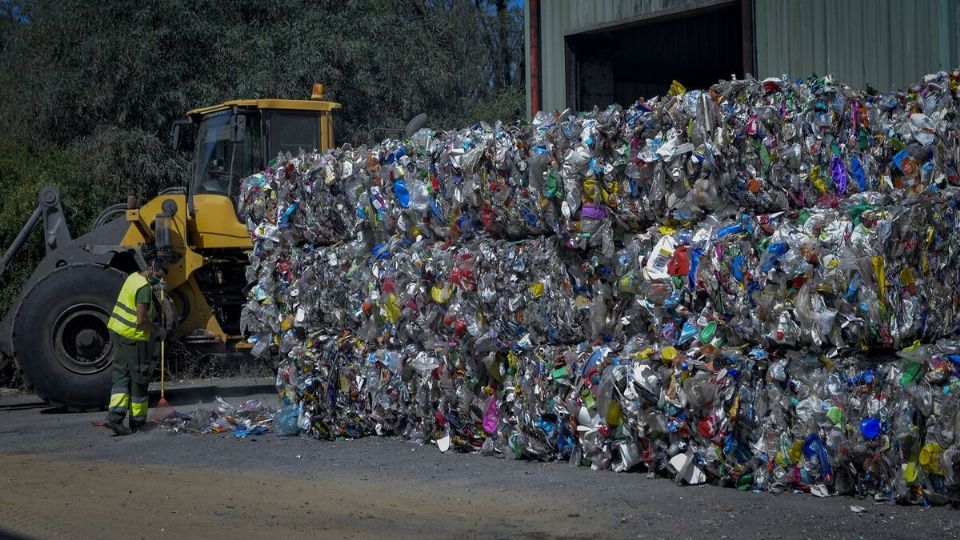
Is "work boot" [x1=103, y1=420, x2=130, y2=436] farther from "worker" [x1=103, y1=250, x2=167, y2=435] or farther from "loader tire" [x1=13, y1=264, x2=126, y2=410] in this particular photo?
"loader tire" [x1=13, y1=264, x2=126, y2=410]

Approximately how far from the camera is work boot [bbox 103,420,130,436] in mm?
10258

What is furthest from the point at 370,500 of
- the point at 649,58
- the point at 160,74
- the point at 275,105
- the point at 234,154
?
the point at 160,74

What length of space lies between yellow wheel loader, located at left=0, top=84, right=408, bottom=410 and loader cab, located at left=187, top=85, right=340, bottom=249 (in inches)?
0.4

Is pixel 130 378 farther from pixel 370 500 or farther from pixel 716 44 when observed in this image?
pixel 716 44

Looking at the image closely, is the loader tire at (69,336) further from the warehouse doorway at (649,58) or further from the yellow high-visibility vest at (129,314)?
the warehouse doorway at (649,58)

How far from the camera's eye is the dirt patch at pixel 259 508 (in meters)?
6.16

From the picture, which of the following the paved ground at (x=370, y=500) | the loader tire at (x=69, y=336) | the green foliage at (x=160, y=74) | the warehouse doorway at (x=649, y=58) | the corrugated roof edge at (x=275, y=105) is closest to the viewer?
the paved ground at (x=370, y=500)

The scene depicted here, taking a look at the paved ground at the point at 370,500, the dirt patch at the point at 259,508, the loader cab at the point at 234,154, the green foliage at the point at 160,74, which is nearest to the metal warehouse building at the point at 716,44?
the loader cab at the point at 234,154

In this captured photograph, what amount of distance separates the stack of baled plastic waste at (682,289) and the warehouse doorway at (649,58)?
196 inches

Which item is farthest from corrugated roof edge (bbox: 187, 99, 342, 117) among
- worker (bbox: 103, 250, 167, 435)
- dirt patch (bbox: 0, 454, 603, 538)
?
dirt patch (bbox: 0, 454, 603, 538)

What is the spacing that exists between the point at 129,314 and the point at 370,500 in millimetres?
4457

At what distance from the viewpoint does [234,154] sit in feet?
41.2

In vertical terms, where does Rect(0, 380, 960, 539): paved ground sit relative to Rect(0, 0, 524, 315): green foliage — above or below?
below

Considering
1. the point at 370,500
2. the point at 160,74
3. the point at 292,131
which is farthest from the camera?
the point at 160,74
